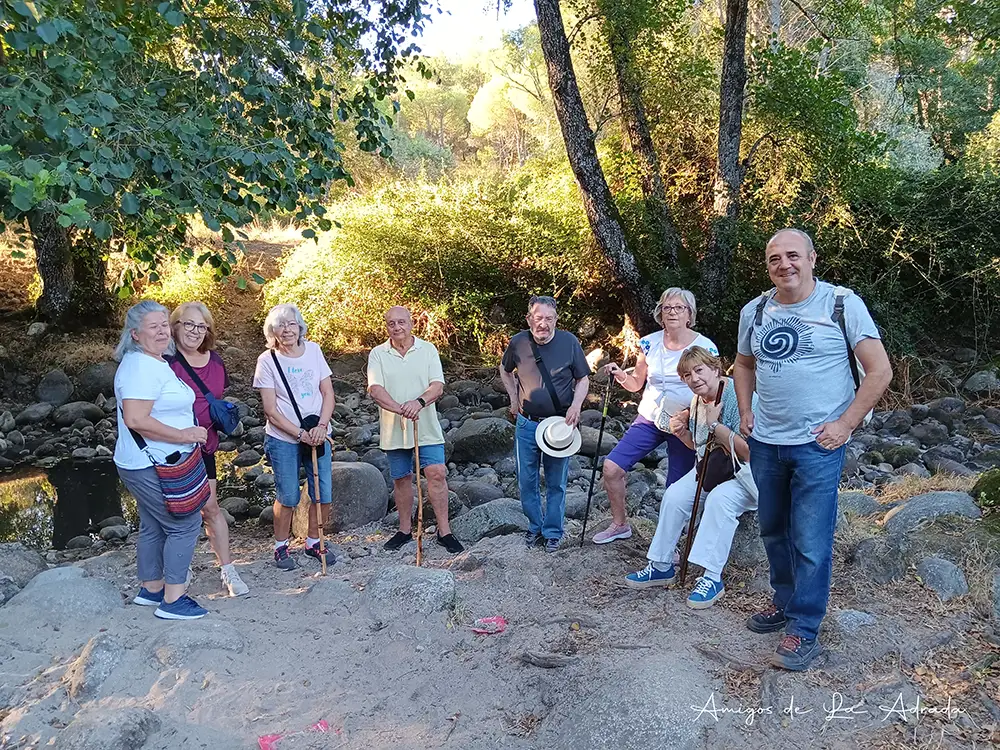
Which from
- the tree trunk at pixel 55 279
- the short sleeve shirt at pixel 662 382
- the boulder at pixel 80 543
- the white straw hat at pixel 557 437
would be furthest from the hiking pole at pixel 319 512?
the tree trunk at pixel 55 279

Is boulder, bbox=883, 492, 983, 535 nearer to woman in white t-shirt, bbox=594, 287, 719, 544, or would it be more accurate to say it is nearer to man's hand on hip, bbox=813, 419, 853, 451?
woman in white t-shirt, bbox=594, 287, 719, 544

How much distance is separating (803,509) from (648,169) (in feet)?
29.4

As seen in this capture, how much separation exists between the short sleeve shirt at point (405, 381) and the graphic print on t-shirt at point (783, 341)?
240 cm

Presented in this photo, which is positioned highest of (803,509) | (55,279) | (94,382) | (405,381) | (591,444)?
(55,279)

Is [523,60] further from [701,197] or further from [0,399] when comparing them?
[0,399]

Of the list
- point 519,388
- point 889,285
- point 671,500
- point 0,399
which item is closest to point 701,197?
point 889,285

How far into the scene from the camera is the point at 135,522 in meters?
7.28

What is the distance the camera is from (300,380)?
4.89 m

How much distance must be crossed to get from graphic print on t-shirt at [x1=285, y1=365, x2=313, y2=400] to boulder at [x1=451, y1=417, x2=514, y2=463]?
3.95 metres

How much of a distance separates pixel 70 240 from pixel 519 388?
10.3m

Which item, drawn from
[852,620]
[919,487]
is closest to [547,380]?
[852,620]

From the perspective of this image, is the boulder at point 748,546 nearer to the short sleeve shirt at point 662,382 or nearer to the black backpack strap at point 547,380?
the short sleeve shirt at point 662,382

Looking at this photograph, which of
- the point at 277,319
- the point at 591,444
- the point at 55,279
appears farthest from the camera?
the point at 55,279

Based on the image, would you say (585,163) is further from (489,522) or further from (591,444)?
(489,522)
